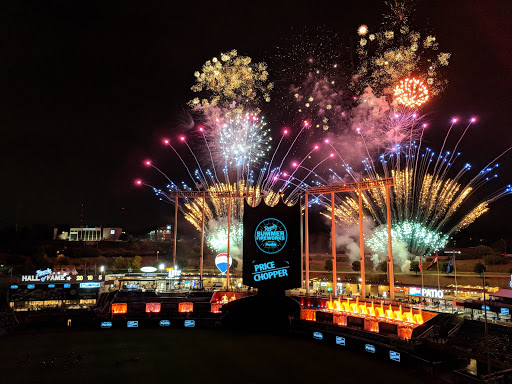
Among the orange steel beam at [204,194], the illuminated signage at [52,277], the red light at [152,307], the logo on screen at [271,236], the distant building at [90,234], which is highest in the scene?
the orange steel beam at [204,194]

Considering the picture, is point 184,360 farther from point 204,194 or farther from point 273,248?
point 204,194

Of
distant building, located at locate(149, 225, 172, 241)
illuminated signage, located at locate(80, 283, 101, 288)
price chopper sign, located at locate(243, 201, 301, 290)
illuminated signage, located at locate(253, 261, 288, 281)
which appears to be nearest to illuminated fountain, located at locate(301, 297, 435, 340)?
price chopper sign, located at locate(243, 201, 301, 290)

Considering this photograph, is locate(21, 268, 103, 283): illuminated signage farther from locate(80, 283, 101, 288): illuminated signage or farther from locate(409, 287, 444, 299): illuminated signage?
locate(409, 287, 444, 299): illuminated signage

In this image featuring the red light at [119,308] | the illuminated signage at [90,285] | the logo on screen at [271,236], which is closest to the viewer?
the logo on screen at [271,236]

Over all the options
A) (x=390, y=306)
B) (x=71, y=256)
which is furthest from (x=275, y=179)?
(x=71, y=256)

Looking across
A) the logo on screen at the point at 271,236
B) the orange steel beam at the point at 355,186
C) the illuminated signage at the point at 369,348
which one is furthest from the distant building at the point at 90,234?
the illuminated signage at the point at 369,348

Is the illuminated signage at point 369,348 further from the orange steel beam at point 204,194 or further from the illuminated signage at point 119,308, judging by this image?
the illuminated signage at point 119,308
